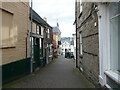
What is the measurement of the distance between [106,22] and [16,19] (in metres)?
5.40

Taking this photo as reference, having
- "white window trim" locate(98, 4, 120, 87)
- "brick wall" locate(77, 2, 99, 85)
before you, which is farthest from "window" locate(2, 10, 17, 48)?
"white window trim" locate(98, 4, 120, 87)

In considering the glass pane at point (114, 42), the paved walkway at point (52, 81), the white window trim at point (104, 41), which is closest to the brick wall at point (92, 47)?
the paved walkway at point (52, 81)

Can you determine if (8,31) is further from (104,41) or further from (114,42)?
(114,42)

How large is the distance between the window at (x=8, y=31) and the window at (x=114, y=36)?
467cm

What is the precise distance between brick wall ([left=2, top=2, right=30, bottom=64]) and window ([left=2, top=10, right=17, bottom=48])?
23cm

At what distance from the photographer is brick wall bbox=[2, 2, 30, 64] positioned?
893 centimetres

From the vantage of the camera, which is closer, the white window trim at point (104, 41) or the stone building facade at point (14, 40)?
the white window trim at point (104, 41)

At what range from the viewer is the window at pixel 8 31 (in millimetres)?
8797

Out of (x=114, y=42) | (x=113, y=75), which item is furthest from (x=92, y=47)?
(x=113, y=75)

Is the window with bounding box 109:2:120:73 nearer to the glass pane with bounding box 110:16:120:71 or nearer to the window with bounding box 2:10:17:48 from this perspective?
the glass pane with bounding box 110:16:120:71

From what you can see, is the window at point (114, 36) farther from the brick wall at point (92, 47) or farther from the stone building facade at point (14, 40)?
the stone building facade at point (14, 40)

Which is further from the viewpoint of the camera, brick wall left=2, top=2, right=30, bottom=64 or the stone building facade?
brick wall left=2, top=2, right=30, bottom=64

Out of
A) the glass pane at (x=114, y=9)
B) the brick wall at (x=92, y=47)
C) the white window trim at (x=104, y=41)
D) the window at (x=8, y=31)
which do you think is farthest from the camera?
the window at (x=8, y=31)

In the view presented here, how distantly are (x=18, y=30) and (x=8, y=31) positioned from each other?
1.32 m
